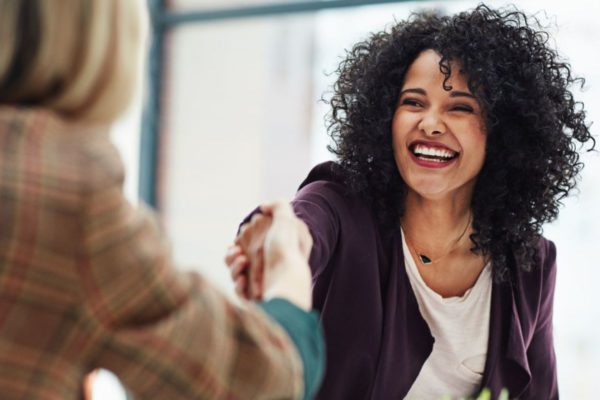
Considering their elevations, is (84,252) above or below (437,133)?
below

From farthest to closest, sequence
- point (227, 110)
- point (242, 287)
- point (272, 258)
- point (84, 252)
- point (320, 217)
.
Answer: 1. point (227, 110)
2. point (320, 217)
3. point (242, 287)
4. point (272, 258)
5. point (84, 252)

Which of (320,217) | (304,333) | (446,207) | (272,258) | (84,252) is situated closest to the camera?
(84,252)

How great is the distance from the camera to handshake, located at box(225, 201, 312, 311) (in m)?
1.19

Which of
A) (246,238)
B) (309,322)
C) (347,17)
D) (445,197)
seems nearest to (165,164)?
(347,17)

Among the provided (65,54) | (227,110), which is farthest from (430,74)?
(227,110)

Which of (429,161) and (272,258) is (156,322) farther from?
(429,161)

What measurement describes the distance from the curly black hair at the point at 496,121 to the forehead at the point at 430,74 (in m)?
0.02

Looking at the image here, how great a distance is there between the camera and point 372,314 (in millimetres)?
1809

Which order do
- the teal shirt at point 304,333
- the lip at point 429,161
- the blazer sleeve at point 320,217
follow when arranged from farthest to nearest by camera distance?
1. the lip at point 429,161
2. the blazer sleeve at point 320,217
3. the teal shirt at point 304,333

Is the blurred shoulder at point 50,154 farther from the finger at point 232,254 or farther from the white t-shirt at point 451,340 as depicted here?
the white t-shirt at point 451,340

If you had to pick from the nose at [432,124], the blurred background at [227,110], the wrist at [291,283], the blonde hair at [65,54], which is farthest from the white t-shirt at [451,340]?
the blurred background at [227,110]

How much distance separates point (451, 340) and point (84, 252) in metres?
1.16

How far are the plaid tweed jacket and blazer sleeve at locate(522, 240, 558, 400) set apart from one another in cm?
118

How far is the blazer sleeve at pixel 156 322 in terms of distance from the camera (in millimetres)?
916
